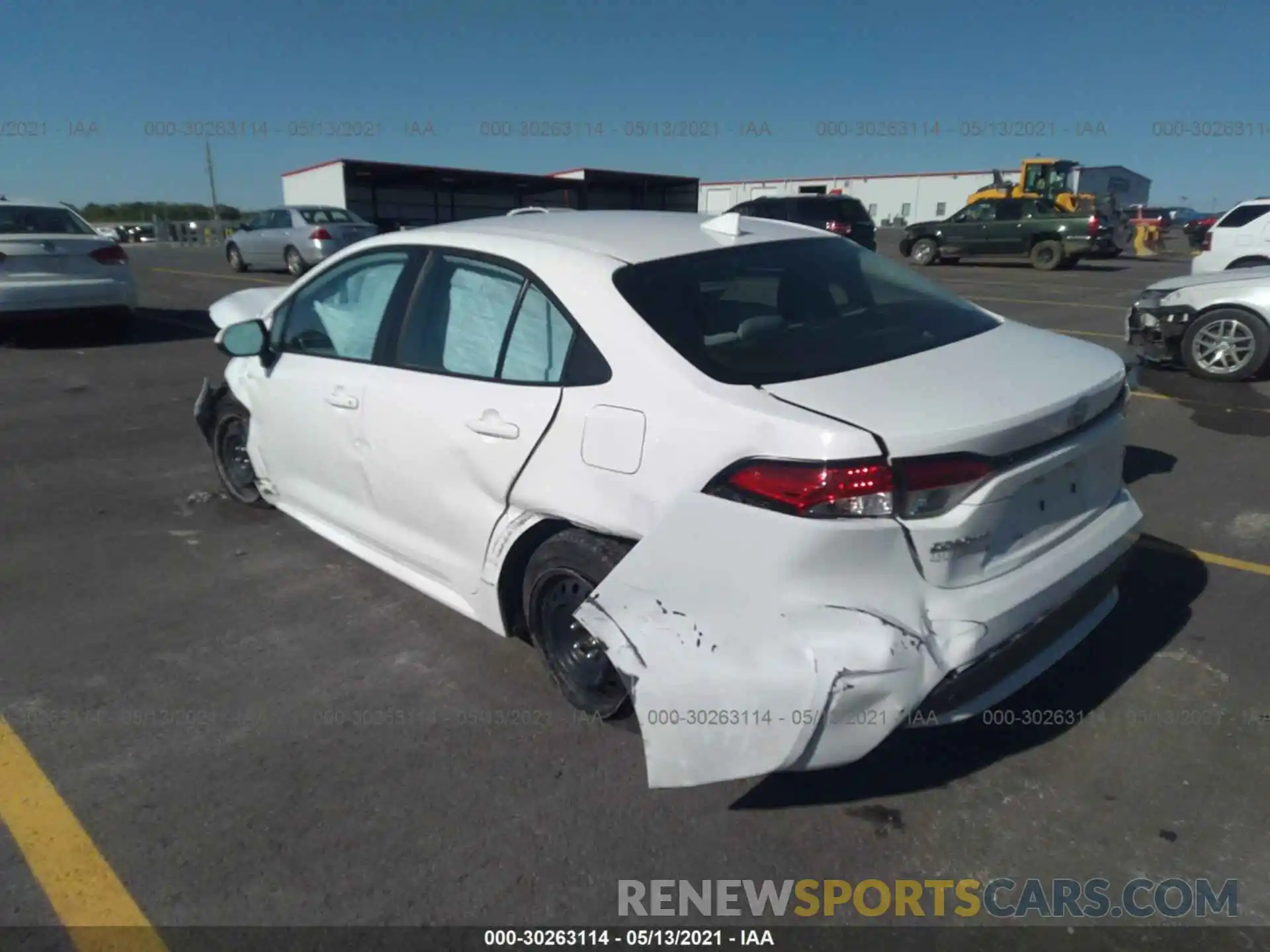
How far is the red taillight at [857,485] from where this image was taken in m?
2.18

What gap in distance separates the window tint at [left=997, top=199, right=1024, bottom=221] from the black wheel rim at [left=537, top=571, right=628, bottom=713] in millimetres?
23244

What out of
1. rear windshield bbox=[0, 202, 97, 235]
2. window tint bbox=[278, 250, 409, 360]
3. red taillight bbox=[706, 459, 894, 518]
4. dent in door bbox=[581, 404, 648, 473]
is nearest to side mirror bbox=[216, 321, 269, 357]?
window tint bbox=[278, 250, 409, 360]

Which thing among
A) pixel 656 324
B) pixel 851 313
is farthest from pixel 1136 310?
pixel 656 324

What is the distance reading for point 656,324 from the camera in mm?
2631

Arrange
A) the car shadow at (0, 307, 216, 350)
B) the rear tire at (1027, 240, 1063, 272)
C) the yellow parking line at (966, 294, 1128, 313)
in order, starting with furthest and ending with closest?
the rear tire at (1027, 240, 1063, 272), the yellow parking line at (966, 294, 1128, 313), the car shadow at (0, 307, 216, 350)

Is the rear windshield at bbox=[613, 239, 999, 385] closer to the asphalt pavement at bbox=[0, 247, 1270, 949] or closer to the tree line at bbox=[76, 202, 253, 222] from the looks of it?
the asphalt pavement at bbox=[0, 247, 1270, 949]

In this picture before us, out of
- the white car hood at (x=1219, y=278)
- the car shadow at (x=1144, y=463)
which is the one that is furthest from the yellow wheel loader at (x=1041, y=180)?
the car shadow at (x=1144, y=463)

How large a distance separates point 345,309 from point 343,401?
0.50m

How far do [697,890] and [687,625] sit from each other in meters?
0.67

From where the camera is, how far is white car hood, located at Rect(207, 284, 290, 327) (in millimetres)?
5270

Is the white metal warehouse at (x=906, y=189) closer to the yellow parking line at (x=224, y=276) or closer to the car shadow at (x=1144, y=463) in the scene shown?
the yellow parking line at (x=224, y=276)

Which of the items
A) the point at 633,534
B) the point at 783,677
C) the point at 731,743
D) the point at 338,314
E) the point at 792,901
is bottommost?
the point at 792,901

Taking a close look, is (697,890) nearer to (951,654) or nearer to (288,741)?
(951,654)

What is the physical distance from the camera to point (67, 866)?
92.3 inches
